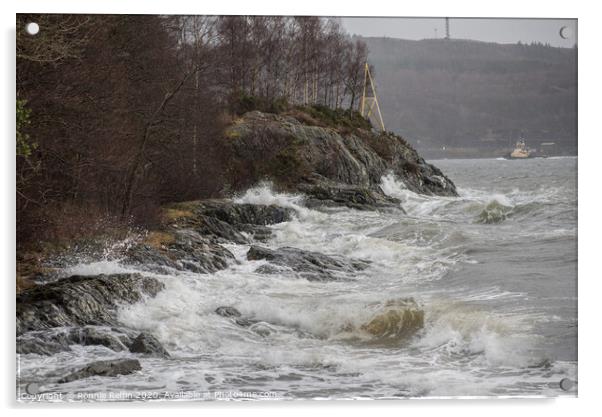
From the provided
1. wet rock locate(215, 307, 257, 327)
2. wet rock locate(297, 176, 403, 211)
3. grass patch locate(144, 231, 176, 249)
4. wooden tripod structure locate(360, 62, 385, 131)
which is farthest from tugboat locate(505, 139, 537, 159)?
grass patch locate(144, 231, 176, 249)

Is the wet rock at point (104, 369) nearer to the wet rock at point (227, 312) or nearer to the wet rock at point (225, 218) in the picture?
the wet rock at point (227, 312)

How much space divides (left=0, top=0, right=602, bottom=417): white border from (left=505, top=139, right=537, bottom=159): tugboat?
0.66m

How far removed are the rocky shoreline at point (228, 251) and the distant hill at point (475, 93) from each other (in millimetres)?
560

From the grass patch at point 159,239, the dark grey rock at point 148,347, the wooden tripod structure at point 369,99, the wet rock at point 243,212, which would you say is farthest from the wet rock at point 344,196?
the dark grey rock at point 148,347

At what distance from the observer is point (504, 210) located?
11984mm

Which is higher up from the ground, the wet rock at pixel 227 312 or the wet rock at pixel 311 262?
the wet rock at pixel 311 262

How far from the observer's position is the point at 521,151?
8.52 metres

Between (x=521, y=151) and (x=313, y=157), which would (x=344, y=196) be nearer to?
(x=313, y=157)

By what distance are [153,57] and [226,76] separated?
5.41 feet

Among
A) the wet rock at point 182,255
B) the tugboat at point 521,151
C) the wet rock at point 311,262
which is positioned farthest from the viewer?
the wet rock at point 182,255

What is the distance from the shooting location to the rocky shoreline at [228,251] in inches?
299
